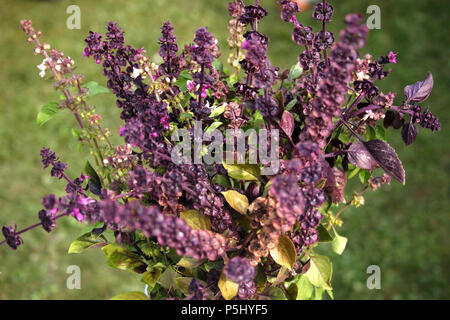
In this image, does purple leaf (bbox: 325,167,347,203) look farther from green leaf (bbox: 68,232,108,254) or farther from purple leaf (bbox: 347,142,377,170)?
green leaf (bbox: 68,232,108,254)

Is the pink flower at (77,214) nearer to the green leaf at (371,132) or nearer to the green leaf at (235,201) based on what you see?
the green leaf at (235,201)

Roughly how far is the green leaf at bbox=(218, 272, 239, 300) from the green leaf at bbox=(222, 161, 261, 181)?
0.16 metres

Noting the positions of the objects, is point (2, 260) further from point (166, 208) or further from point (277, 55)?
point (277, 55)

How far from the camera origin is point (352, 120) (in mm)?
784

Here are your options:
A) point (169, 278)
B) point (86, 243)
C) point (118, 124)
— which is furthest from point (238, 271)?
point (118, 124)

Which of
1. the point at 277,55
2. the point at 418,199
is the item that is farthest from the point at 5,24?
the point at 418,199

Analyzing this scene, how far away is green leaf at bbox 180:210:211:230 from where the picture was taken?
68 centimetres

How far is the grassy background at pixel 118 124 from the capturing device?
190 cm

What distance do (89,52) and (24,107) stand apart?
2.29m

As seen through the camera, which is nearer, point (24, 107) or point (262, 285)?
point (262, 285)

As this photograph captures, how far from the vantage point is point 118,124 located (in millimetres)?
2621

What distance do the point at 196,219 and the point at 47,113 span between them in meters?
0.39

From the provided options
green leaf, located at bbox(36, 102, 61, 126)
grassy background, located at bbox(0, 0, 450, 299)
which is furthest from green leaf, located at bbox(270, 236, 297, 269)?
grassy background, located at bbox(0, 0, 450, 299)

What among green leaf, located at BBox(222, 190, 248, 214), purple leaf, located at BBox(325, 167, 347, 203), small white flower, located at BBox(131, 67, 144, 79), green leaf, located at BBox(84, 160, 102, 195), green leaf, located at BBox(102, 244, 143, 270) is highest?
small white flower, located at BBox(131, 67, 144, 79)
